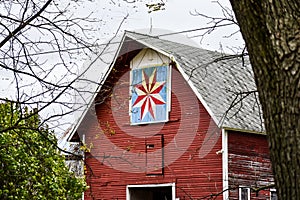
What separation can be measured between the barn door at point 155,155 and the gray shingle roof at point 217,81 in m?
2.02

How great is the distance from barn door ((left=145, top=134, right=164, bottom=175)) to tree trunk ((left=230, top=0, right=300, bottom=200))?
17.8 m

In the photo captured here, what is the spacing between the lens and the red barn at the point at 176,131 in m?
20.1

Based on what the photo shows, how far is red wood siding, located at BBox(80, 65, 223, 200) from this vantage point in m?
20.2

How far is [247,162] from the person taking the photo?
20.6 meters

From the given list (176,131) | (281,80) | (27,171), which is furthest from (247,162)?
(281,80)

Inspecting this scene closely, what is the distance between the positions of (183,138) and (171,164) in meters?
0.82

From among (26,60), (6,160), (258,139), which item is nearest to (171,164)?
(258,139)

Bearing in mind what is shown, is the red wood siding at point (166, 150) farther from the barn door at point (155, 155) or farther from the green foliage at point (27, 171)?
the green foliage at point (27, 171)

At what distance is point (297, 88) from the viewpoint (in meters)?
3.27

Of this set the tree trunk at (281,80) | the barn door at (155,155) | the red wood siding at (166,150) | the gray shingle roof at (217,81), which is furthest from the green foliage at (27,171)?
the tree trunk at (281,80)

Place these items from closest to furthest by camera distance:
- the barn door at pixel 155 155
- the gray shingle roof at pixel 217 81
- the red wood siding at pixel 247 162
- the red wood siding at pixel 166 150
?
1. the red wood siding at pixel 247 162
2. the gray shingle roof at pixel 217 81
3. the red wood siding at pixel 166 150
4. the barn door at pixel 155 155

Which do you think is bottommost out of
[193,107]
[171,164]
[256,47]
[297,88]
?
[297,88]

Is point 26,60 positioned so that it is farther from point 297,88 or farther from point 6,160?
point 6,160

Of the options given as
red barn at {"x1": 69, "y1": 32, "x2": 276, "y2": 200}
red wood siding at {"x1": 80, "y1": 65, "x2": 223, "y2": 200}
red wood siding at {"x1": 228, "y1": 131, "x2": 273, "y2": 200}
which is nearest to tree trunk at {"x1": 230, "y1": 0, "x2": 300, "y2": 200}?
red wood siding at {"x1": 80, "y1": 65, "x2": 223, "y2": 200}
